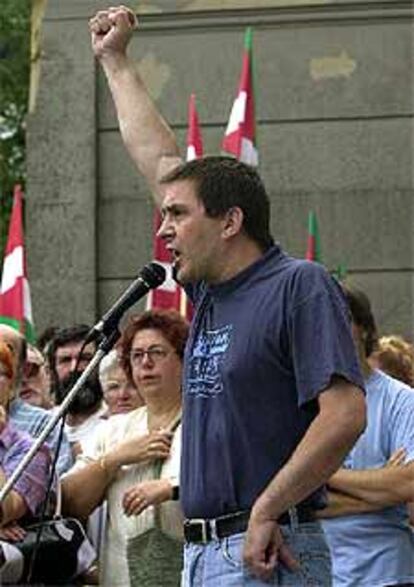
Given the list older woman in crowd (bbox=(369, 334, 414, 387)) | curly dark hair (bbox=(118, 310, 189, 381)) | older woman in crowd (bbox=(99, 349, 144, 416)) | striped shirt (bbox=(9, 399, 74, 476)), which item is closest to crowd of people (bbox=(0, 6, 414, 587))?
striped shirt (bbox=(9, 399, 74, 476))

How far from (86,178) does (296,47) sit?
1.79 m

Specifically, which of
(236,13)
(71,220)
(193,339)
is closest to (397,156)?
(236,13)

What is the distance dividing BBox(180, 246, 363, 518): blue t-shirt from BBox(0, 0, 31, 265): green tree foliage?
20.5m

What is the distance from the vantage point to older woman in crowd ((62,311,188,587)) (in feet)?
19.3

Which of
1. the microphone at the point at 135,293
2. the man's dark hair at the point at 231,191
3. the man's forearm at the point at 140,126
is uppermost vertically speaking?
the man's forearm at the point at 140,126

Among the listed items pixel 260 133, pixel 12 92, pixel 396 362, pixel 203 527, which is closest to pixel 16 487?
pixel 203 527

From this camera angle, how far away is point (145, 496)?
5754 mm

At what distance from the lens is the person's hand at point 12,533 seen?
562cm

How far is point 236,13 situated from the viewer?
12703 mm

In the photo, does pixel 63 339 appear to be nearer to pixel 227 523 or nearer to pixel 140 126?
pixel 140 126

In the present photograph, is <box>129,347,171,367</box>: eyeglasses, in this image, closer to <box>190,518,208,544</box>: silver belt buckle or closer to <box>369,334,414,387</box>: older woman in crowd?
<box>369,334,414,387</box>: older woman in crowd

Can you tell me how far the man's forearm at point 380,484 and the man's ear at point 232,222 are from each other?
1.26 meters

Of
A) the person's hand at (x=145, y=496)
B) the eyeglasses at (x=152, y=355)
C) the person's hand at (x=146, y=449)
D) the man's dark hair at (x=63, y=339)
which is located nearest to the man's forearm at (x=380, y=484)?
the person's hand at (x=145, y=496)

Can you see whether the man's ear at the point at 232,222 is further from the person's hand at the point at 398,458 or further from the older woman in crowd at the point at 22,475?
the older woman in crowd at the point at 22,475
